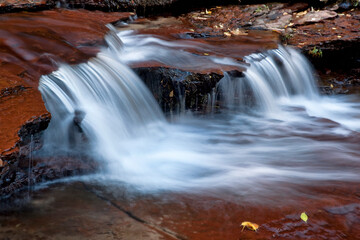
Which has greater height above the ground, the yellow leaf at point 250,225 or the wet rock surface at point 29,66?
the wet rock surface at point 29,66

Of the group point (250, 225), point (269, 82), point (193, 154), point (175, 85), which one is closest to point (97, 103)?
point (175, 85)

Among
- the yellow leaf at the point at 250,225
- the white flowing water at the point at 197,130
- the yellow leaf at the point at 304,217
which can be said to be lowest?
the yellow leaf at the point at 250,225

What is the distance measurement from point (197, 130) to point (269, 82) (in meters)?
2.09

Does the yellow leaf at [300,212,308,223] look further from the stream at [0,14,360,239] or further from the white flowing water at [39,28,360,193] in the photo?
the white flowing water at [39,28,360,193]

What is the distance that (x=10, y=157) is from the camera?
2.64 meters

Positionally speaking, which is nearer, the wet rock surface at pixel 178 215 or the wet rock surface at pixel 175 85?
the wet rock surface at pixel 178 215

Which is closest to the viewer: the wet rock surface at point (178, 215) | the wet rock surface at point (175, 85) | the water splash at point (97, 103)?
the wet rock surface at point (178, 215)

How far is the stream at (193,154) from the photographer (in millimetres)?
2518

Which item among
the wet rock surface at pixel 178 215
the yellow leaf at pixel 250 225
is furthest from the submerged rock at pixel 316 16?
the yellow leaf at pixel 250 225

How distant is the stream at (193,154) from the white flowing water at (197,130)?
0.05 feet

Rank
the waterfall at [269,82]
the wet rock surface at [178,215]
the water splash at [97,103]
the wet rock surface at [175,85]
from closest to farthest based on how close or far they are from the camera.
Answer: the wet rock surface at [178,215] → the water splash at [97,103] → the wet rock surface at [175,85] → the waterfall at [269,82]

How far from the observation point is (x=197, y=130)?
5.12 meters

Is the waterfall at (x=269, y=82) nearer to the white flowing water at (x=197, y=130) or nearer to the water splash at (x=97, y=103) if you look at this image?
the white flowing water at (x=197, y=130)

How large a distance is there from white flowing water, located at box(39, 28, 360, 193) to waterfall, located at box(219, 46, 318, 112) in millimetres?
20
